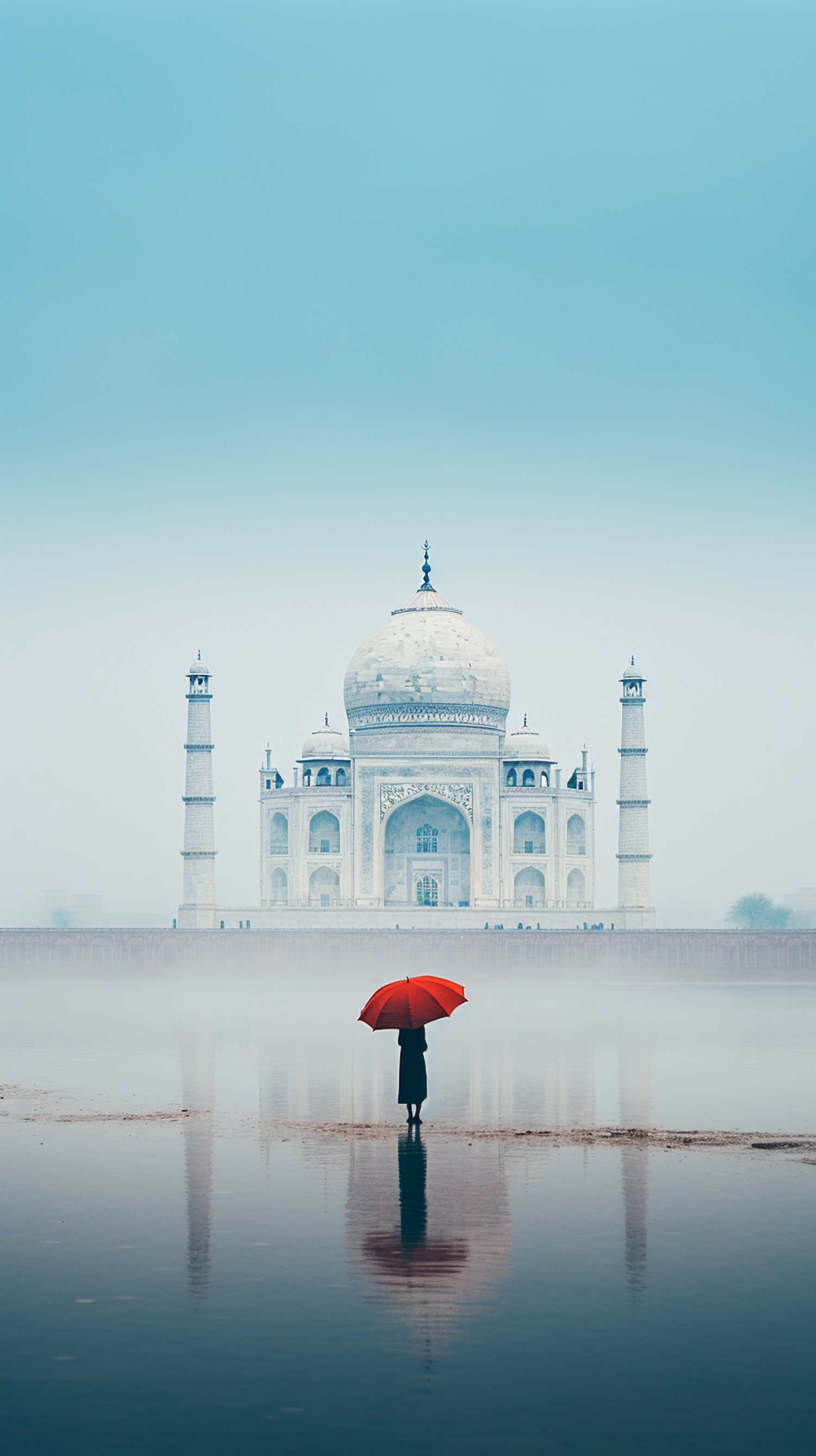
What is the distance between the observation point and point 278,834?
56438 mm

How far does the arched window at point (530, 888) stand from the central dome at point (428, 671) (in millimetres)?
4962

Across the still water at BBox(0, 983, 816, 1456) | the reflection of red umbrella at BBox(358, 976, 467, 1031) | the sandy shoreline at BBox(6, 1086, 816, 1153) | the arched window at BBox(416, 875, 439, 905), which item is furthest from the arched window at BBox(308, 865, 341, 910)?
the reflection of red umbrella at BBox(358, 976, 467, 1031)

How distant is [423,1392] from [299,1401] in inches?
18.6

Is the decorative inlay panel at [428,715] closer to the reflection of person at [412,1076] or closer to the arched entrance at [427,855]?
the arched entrance at [427,855]

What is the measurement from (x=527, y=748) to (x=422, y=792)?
13.5 feet

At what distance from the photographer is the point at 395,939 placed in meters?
47.7

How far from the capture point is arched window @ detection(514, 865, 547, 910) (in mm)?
55219

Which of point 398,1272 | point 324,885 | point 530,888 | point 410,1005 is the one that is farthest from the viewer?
point 530,888

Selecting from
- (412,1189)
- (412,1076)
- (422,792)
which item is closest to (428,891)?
(422,792)

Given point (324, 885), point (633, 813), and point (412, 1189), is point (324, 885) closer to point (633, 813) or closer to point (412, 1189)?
point (633, 813)

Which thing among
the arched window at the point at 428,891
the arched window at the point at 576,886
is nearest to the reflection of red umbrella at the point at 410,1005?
the arched window at the point at 428,891

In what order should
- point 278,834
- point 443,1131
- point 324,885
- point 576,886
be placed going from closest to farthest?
point 443,1131, point 324,885, point 576,886, point 278,834

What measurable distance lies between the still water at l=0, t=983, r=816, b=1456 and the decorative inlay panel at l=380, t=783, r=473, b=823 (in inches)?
1448

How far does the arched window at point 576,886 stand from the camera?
55844 millimetres
